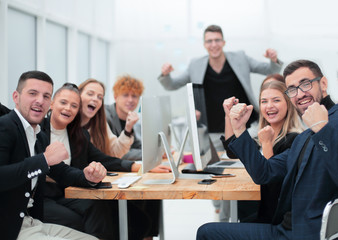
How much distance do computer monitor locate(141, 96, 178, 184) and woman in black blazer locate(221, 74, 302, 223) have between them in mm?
381

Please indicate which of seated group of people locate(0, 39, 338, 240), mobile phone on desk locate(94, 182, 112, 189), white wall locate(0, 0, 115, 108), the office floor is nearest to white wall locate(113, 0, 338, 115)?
white wall locate(0, 0, 115, 108)

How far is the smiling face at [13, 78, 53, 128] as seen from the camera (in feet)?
6.46

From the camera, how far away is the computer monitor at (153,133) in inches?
85.0

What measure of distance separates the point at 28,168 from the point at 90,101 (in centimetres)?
→ 139

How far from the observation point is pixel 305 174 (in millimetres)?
1740

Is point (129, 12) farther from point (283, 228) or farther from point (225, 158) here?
point (283, 228)

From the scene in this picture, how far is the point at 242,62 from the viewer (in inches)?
164

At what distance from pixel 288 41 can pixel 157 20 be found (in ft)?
7.37

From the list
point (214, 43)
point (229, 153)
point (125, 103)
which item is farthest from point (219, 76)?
point (229, 153)

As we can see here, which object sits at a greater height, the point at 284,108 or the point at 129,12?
the point at 129,12

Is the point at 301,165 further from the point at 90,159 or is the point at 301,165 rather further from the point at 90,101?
the point at 90,101

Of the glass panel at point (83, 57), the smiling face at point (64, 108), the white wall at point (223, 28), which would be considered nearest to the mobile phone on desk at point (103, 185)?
the smiling face at point (64, 108)

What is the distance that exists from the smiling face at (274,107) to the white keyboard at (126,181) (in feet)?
2.90

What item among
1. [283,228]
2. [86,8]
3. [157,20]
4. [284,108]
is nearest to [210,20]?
[157,20]
